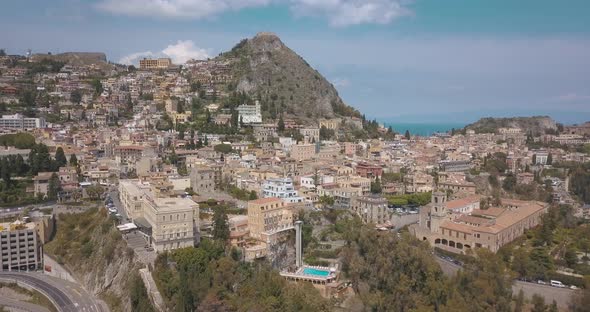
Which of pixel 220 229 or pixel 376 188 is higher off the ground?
pixel 376 188

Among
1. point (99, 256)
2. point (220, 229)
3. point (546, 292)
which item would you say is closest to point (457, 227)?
point (546, 292)

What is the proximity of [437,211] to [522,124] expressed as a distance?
80865 mm

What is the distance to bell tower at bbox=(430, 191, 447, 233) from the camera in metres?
33.3

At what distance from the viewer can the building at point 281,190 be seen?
3597cm

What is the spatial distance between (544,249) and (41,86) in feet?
232

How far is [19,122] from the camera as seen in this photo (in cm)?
5916

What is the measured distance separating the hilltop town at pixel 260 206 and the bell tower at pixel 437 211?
7 centimetres

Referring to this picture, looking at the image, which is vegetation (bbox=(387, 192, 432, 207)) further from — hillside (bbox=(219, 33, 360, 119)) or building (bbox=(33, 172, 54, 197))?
hillside (bbox=(219, 33, 360, 119))

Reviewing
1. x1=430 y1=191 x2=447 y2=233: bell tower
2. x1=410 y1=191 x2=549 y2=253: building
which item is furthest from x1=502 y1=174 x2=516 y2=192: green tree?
x1=430 y1=191 x2=447 y2=233: bell tower

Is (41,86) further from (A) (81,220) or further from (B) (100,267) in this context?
(B) (100,267)

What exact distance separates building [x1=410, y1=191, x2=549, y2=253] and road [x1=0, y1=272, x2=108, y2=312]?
19.8m

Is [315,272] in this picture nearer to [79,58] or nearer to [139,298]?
[139,298]

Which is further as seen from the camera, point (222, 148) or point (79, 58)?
point (79, 58)

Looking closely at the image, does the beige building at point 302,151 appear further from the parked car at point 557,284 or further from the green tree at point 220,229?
the parked car at point 557,284
